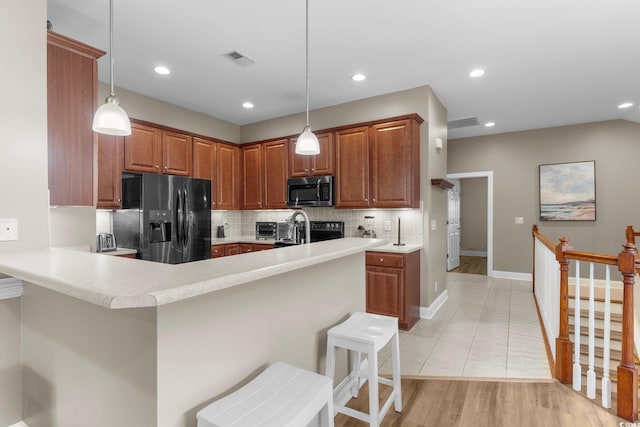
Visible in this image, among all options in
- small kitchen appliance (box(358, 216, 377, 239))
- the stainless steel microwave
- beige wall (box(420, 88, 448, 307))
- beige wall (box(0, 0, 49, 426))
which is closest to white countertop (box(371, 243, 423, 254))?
beige wall (box(420, 88, 448, 307))

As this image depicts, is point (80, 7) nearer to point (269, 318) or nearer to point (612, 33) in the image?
point (269, 318)

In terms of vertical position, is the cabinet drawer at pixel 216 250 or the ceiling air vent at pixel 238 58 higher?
the ceiling air vent at pixel 238 58

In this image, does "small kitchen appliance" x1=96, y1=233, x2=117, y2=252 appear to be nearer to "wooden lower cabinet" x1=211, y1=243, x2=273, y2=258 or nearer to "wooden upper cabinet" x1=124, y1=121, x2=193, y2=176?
"wooden upper cabinet" x1=124, y1=121, x2=193, y2=176

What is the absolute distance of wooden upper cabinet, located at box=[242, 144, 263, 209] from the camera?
5.20m

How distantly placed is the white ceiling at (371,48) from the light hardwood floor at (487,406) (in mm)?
2855

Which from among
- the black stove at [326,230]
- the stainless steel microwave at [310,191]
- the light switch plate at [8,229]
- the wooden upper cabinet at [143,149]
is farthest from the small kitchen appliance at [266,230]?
the light switch plate at [8,229]

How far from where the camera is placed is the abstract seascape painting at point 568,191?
5419mm

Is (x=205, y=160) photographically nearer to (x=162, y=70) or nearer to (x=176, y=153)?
(x=176, y=153)

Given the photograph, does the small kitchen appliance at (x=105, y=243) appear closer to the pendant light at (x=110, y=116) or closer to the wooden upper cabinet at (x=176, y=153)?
the wooden upper cabinet at (x=176, y=153)

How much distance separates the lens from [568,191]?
18.3 ft

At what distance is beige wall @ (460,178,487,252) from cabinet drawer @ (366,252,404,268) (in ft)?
21.1

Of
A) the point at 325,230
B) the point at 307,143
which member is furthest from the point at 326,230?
the point at 307,143

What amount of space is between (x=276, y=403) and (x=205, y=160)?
4.27m

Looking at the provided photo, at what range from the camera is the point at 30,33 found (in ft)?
5.70
